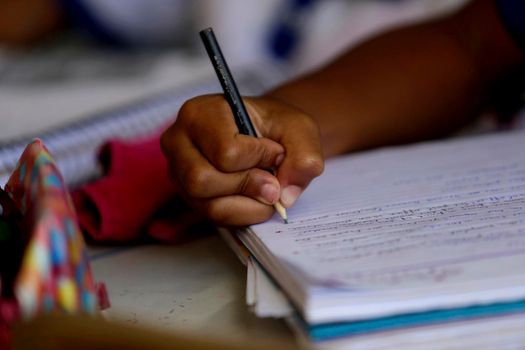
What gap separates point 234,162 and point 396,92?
0.32 metres

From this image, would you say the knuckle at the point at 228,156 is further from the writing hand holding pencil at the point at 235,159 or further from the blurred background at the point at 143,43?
the blurred background at the point at 143,43

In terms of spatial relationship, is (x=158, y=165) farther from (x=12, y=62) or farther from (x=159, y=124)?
(x=12, y=62)

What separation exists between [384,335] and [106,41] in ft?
3.43

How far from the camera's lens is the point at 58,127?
2.56ft

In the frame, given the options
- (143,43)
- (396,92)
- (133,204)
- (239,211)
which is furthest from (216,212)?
(143,43)

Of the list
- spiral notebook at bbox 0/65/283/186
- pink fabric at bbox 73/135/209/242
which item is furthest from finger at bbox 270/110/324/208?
spiral notebook at bbox 0/65/283/186

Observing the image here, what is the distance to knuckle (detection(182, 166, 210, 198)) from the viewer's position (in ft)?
1.60

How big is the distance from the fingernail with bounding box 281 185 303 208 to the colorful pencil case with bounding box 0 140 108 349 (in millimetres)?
136

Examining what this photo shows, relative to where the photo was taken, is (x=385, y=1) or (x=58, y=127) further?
(x=385, y=1)

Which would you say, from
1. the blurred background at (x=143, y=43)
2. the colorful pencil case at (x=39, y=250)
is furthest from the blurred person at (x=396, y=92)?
the blurred background at (x=143, y=43)

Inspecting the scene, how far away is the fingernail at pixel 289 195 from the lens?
1.61 ft

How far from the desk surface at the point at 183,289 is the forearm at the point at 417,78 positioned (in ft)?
0.73

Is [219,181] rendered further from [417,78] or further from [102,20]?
[102,20]

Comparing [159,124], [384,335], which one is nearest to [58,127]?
[159,124]
